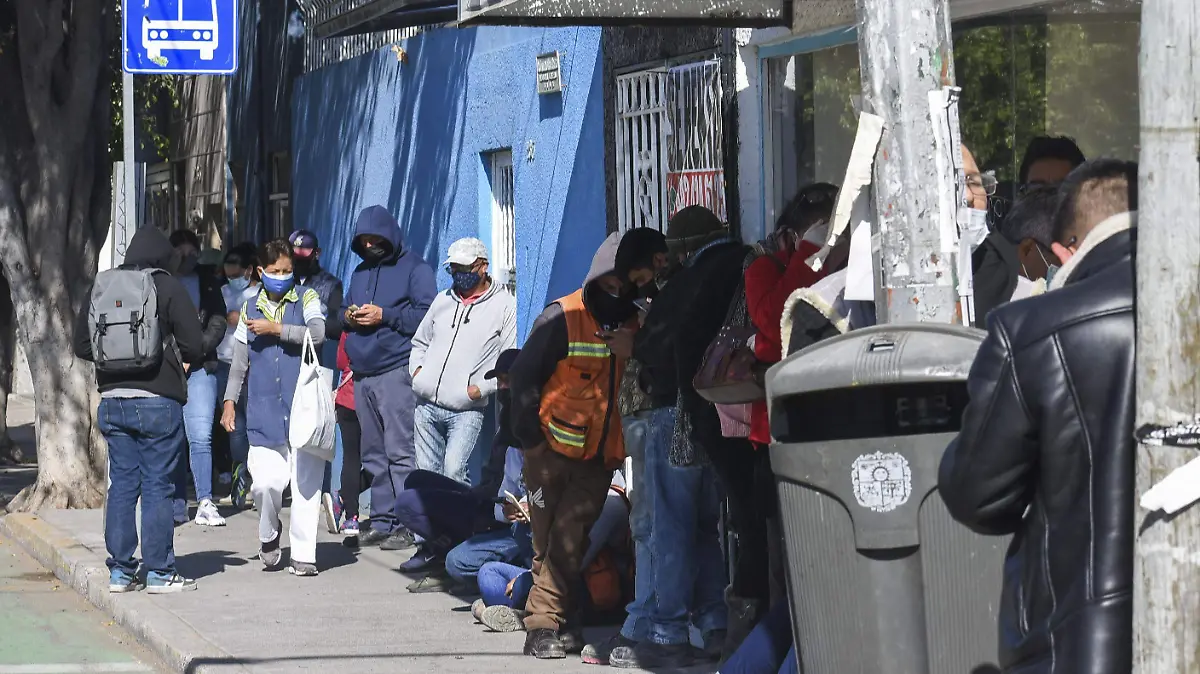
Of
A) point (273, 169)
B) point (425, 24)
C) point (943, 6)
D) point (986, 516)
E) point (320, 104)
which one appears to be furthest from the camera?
point (273, 169)

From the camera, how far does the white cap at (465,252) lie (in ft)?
31.4

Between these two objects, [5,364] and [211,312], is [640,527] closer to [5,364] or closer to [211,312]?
[211,312]

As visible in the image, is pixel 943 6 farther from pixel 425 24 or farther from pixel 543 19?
pixel 425 24

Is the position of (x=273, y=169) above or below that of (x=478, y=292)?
above

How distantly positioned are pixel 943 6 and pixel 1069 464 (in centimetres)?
151

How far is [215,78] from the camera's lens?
58.6ft

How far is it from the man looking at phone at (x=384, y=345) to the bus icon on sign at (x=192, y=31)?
54.6 inches

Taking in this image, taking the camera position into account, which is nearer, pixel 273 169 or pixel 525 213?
pixel 525 213

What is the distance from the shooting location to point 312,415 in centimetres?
955

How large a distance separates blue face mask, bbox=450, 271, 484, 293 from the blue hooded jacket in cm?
103

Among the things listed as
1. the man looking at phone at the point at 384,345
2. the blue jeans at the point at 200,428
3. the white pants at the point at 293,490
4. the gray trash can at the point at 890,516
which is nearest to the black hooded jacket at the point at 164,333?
the white pants at the point at 293,490

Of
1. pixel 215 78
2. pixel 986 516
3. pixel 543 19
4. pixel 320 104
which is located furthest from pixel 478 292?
pixel 215 78

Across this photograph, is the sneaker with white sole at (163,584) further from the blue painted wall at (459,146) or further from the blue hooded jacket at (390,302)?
the blue painted wall at (459,146)

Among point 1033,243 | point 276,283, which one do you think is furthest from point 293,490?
point 1033,243
